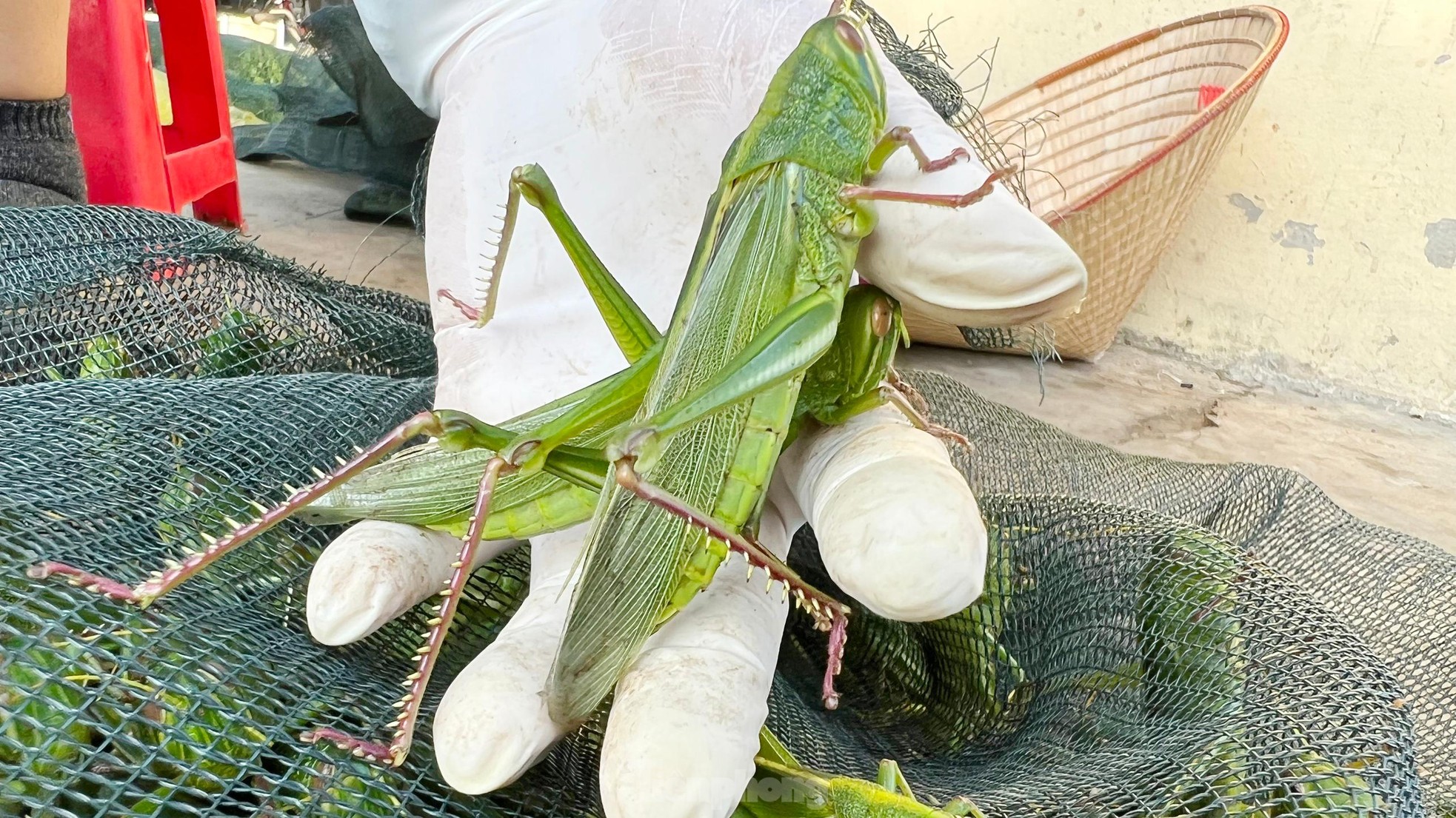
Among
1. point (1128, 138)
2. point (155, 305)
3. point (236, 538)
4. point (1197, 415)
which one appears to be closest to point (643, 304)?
point (236, 538)

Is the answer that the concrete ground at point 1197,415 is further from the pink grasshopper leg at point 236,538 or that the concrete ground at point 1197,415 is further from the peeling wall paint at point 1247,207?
the pink grasshopper leg at point 236,538

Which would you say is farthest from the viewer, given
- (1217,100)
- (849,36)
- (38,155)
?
(1217,100)

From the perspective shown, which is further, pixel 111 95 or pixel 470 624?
pixel 111 95

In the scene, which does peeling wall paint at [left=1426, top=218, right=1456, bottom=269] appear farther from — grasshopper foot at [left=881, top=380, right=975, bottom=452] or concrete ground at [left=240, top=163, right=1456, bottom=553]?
grasshopper foot at [left=881, top=380, right=975, bottom=452]

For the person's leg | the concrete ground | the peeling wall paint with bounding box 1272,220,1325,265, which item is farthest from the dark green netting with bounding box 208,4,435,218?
the peeling wall paint with bounding box 1272,220,1325,265

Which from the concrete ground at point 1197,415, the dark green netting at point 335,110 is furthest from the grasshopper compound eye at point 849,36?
the dark green netting at point 335,110

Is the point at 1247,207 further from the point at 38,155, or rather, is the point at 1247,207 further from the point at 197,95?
the point at 197,95
